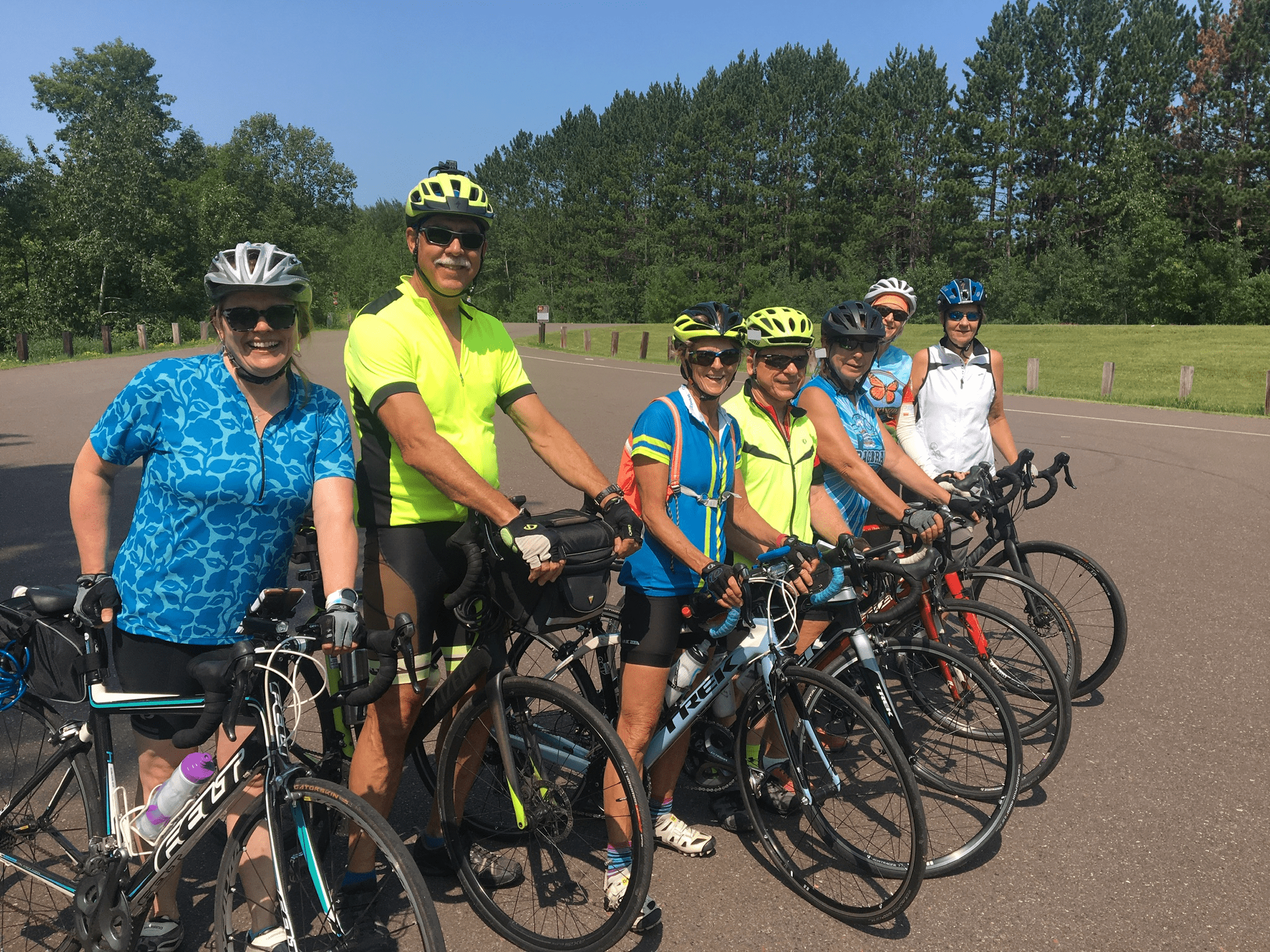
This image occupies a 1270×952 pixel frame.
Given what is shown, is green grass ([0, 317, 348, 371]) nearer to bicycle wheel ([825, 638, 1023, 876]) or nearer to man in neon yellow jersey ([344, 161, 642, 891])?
man in neon yellow jersey ([344, 161, 642, 891])

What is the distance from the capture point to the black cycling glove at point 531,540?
8.86 feet

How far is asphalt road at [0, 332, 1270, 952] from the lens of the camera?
10.3ft

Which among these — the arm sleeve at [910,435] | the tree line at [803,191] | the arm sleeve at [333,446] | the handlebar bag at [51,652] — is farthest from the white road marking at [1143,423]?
the tree line at [803,191]

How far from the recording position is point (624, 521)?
295cm

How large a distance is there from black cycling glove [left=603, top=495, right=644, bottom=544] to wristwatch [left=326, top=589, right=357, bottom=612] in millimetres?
808

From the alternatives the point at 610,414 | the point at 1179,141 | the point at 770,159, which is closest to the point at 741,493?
the point at 610,414

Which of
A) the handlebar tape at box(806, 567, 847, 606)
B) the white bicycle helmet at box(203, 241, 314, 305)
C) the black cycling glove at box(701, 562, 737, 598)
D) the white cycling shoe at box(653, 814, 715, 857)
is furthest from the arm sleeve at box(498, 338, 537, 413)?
the white cycling shoe at box(653, 814, 715, 857)

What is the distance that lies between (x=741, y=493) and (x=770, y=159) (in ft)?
248

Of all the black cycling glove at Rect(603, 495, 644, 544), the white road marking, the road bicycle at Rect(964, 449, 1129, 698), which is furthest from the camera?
the white road marking

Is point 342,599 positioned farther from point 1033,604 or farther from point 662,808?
point 1033,604

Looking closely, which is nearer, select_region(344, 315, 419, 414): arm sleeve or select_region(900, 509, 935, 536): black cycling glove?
select_region(344, 315, 419, 414): arm sleeve

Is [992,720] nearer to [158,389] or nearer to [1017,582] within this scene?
[1017,582]

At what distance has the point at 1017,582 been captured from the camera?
4531mm

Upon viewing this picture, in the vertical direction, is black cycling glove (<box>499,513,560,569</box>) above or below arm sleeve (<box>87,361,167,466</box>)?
below
